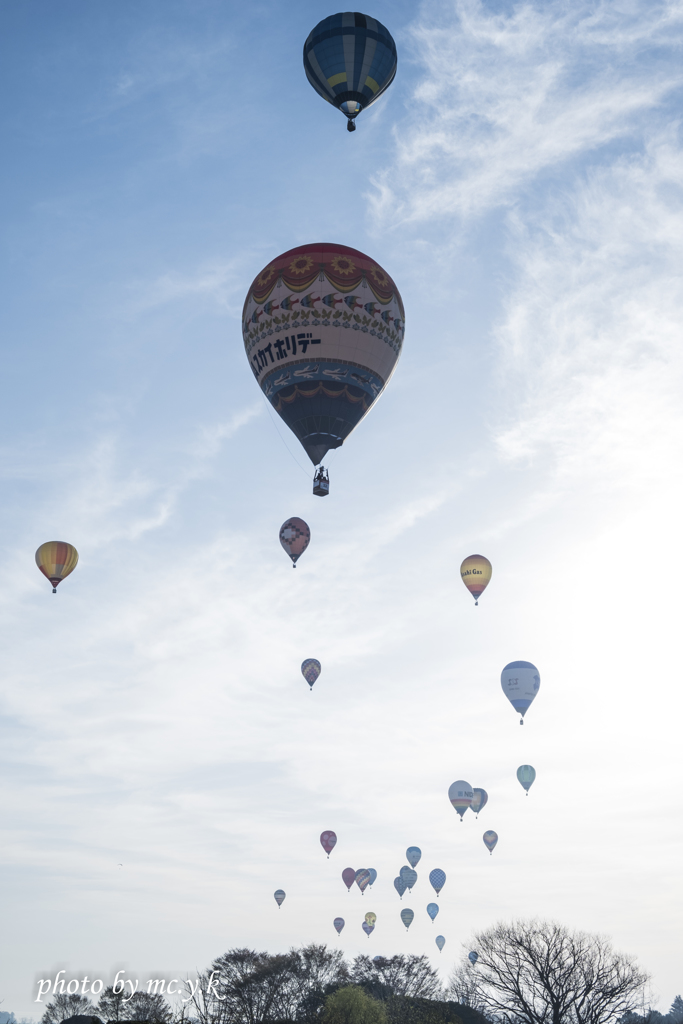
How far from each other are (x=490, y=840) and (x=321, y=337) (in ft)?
224

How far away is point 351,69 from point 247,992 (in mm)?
72367

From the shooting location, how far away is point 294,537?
185ft

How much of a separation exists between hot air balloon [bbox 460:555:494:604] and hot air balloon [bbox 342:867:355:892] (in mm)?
48877

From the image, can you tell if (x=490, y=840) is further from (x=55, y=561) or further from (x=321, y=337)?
(x=321, y=337)

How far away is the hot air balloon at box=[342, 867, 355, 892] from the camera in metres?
98.0

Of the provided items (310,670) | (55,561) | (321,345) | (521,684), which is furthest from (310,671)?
(321,345)

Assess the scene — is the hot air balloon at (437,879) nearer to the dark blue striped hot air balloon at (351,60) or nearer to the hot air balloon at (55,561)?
the hot air balloon at (55,561)

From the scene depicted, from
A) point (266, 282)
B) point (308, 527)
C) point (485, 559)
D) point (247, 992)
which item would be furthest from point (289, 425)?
point (247, 992)

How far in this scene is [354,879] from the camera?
3917 inches

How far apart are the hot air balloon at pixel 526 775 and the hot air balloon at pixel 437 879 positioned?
73.8 ft

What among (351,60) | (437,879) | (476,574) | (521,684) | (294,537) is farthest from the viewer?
(437,879)

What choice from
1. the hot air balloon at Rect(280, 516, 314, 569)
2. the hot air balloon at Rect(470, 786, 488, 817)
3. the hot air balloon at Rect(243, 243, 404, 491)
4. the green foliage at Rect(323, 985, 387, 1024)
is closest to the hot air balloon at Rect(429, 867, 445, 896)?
the hot air balloon at Rect(470, 786, 488, 817)

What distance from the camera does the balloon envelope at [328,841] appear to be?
89.0m

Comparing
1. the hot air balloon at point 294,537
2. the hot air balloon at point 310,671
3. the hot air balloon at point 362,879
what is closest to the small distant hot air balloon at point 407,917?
the hot air balloon at point 362,879
